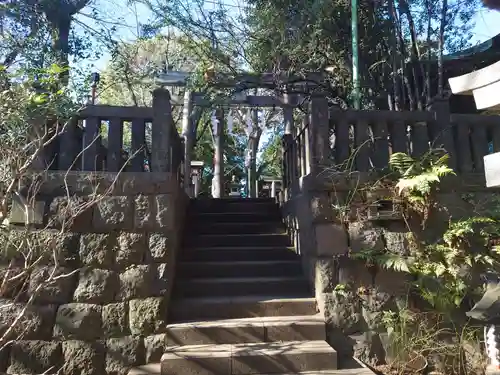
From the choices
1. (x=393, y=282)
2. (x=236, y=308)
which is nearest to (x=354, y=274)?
(x=393, y=282)

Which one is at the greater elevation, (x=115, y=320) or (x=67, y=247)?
(x=67, y=247)

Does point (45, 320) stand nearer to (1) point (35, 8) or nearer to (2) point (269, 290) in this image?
(2) point (269, 290)

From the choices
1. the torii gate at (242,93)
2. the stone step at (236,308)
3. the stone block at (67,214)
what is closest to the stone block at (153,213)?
the stone block at (67,214)

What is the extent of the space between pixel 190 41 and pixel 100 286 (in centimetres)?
508

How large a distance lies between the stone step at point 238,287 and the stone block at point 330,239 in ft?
1.80

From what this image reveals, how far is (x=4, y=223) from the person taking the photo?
340cm

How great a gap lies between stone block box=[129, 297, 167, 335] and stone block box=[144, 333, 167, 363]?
5 cm

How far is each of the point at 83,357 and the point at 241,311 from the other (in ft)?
4.55

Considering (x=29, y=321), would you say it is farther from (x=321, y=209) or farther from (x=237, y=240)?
(x=321, y=209)

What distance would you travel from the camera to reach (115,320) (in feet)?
10.9

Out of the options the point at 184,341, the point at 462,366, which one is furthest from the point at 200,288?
the point at 462,366

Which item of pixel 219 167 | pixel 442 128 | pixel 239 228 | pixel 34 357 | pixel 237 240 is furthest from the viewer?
pixel 219 167

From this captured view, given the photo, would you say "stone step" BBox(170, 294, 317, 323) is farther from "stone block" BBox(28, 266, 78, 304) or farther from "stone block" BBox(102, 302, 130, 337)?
"stone block" BBox(28, 266, 78, 304)

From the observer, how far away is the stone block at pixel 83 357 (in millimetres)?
3200
